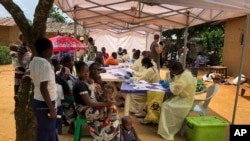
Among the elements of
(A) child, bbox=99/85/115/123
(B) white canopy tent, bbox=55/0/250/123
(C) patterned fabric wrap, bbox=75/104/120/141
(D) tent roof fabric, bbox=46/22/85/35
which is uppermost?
(D) tent roof fabric, bbox=46/22/85/35

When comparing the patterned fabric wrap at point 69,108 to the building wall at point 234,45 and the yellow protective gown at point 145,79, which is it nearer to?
the yellow protective gown at point 145,79

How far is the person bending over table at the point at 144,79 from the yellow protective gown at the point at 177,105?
3.48ft

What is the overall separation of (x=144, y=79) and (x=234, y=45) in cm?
971

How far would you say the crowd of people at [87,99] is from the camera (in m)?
2.76

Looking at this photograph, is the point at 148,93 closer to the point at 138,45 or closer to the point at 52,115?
the point at 52,115

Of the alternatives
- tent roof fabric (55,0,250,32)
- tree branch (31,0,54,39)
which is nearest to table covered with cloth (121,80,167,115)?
tent roof fabric (55,0,250,32)

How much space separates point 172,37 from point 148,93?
2208 centimetres

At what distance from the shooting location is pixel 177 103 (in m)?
4.68

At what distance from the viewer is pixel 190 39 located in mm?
23203

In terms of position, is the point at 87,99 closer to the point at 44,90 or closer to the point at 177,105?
the point at 44,90

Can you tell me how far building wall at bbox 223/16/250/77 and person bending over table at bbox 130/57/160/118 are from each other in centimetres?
784

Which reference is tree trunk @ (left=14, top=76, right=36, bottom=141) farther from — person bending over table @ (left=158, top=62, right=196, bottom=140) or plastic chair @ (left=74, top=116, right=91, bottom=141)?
person bending over table @ (left=158, top=62, right=196, bottom=140)

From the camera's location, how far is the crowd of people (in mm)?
2764

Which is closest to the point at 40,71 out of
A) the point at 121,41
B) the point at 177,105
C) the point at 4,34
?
the point at 177,105
